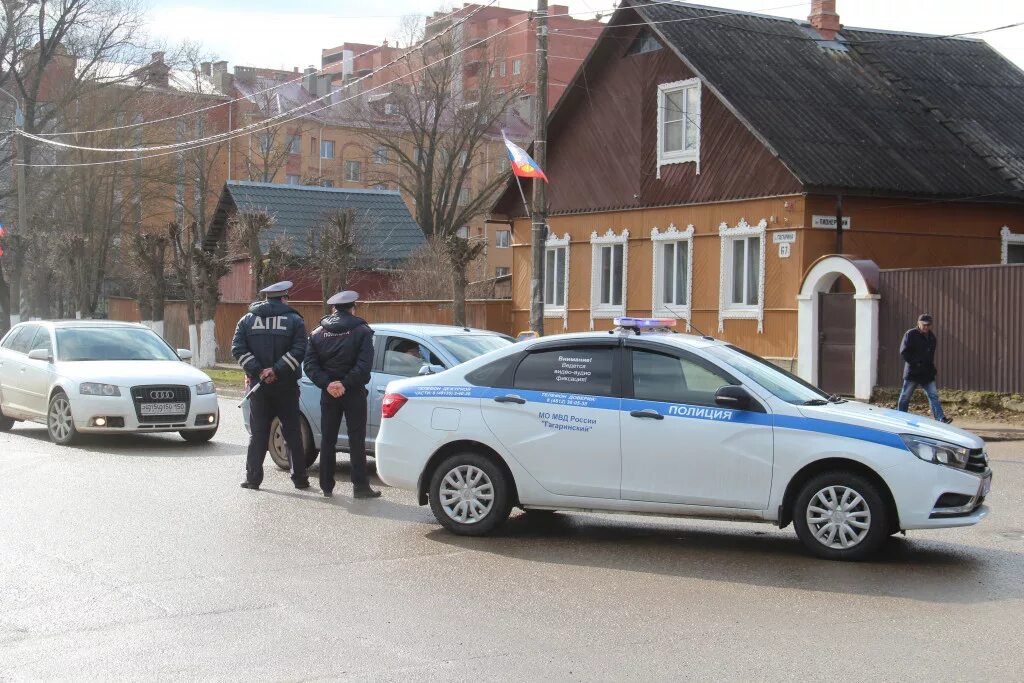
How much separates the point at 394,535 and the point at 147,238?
30112mm

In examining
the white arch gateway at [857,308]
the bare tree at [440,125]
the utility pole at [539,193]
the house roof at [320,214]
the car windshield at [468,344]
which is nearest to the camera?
the car windshield at [468,344]

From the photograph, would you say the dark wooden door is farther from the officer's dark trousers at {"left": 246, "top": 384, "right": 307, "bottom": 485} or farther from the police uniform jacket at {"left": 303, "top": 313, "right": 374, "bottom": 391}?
the police uniform jacket at {"left": 303, "top": 313, "right": 374, "bottom": 391}

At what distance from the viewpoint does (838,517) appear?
8359 millimetres

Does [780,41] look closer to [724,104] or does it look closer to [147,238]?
[724,104]

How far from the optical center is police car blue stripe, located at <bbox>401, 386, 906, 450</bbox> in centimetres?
828

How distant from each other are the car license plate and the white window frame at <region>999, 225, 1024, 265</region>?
17729 millimetres

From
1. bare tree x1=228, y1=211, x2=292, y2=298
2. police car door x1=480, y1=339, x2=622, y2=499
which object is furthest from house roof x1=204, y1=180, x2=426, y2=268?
police car door x1=480, y1=339, x2=622, y2=499

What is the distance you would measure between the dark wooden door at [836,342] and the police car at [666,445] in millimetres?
13214

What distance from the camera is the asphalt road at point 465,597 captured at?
6.00 m

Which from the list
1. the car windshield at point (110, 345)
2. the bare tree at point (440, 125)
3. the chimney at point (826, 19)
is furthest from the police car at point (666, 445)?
the bare tree at point (440, 125)

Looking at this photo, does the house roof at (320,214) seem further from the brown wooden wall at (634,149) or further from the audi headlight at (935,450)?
the audi headlight at (935,450)

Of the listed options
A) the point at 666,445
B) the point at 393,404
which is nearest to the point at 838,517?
the point at 666,445

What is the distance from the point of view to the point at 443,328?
13164 mm

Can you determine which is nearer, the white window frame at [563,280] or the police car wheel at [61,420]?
the police car wheel at [61,420]
